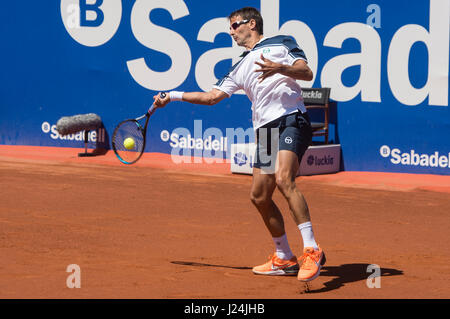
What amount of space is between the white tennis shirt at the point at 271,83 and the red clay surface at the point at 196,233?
123 centimetres

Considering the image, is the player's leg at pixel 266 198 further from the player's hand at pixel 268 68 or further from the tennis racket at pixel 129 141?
the tennis racket at pixel 129 141

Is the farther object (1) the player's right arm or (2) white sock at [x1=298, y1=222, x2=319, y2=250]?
(1) the player's right arm

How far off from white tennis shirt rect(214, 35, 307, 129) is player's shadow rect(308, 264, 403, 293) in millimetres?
1245

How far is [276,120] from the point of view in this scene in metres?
5.72

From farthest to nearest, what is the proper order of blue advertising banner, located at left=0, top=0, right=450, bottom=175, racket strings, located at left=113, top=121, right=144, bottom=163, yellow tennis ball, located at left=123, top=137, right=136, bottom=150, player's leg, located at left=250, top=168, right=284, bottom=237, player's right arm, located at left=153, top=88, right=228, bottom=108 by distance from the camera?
racket strings, located at left=113, top=121, right=144, bottom=163 < yellow tennis ball, located at left=123, top=137, right=136, bottom=150 < blue advertising banner, located at left=0, top=0, right=450, bottom=175 < player's right arm, located at left=153, top=88, right=228, bottom=108 < player's leg, located at left=250, top=168, right=284, bottom=237

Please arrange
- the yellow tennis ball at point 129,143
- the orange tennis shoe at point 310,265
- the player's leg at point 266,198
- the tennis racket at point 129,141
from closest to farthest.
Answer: the orange tennis shoe at point 310,265
the player's leg at point 266,198
the yellow tennis ball at point 129,143
the tennis racket at point 129,141

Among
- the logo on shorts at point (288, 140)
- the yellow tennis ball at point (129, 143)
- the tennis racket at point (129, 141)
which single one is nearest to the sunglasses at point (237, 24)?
the logo on shorts at point (288, 140)

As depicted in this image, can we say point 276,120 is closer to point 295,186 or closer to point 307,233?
point 295,186

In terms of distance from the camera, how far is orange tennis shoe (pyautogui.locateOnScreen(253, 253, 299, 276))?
19.5ft

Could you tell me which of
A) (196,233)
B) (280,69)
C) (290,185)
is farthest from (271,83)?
(196,233)

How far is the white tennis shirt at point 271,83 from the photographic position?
18.7ft

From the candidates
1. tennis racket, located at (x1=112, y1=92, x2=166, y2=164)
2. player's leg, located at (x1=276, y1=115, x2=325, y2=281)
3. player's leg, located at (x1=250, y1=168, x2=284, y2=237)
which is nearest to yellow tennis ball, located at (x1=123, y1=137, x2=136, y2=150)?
tennis racket, located at (x1=112, y1=92, x2=166, y2=164)

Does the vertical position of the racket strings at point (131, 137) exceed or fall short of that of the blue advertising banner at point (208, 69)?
it falls short

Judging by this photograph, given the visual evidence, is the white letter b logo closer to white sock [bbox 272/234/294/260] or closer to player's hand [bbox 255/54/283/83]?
white sock [bbox 272/234/294/260]
